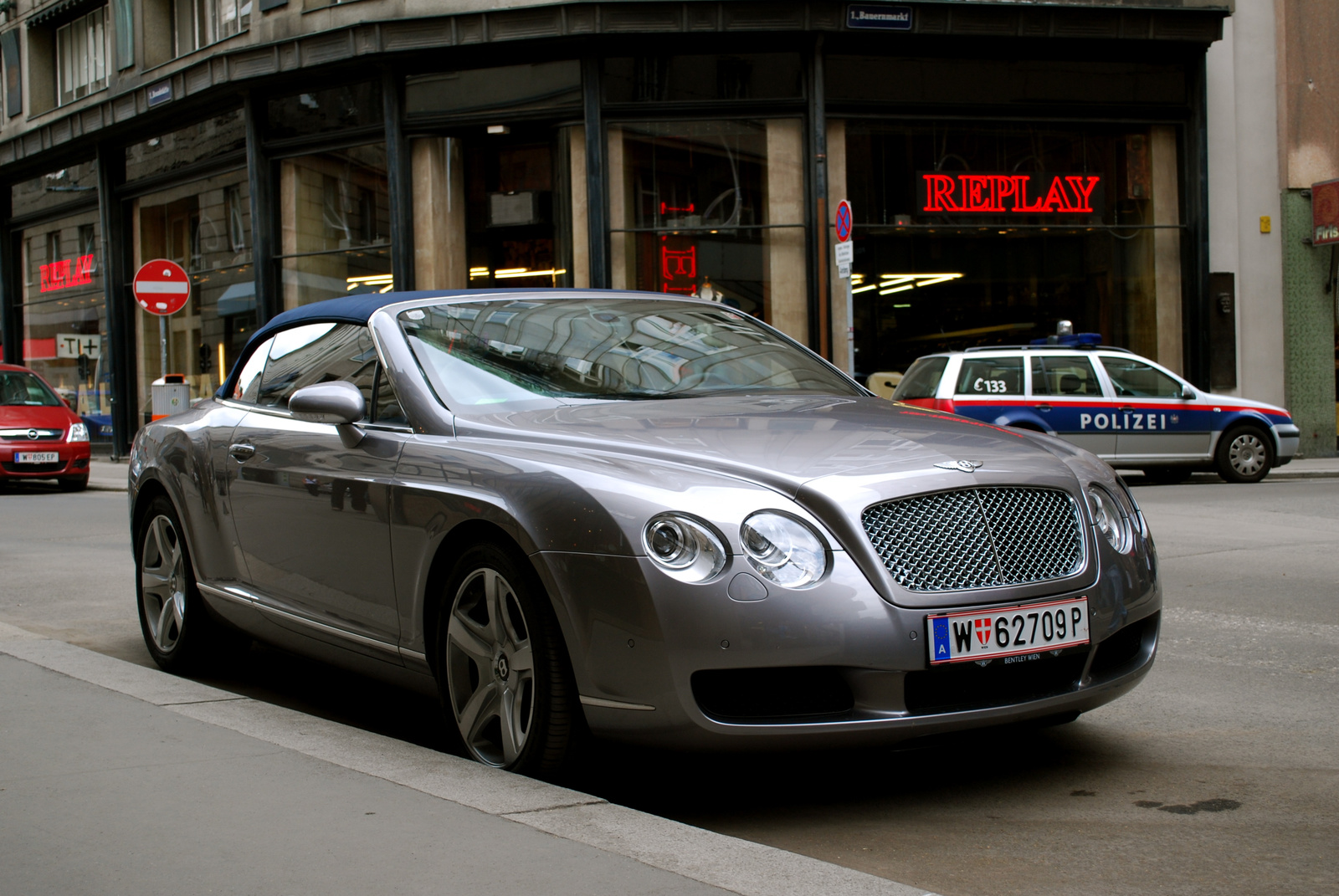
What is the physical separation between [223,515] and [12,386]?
15.6m

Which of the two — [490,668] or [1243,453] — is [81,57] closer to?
[1243,453]

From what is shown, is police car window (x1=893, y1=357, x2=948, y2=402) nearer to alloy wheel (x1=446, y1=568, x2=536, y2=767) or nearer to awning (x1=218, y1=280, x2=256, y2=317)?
awning (x1=218, y1=280, x2=256, y2=317)

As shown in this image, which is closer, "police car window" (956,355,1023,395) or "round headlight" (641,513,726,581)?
"round headlight" (641,513,726,581)

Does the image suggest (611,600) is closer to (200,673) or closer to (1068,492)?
(1068,492)

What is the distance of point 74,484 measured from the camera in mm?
18875

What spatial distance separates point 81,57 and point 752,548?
2896cm

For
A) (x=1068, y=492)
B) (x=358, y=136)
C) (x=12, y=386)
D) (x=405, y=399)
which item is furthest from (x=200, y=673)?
(x=358, y=136)

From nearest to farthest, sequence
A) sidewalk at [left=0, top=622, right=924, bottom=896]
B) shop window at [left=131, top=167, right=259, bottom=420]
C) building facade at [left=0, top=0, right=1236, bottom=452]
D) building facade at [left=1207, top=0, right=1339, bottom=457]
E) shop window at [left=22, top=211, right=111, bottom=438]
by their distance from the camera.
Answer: sidewalk at [left=0, top=622, right=924, bottom=896], building facade at [left=0, top=0, right=1236, bottom=452], building facade at [left=1207, top=0, right=1339, bottom=457], shop window at [left=131, top=167, right=259, bottom=420], shop window at [left=22, top=211, right=111, bottom=438]

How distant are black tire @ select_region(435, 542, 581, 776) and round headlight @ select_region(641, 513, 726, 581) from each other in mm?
417

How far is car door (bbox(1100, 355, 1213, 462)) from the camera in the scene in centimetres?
1588

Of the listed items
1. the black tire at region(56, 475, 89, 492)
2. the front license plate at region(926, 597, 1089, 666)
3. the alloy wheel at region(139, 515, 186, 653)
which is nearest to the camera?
the front license plate at region(926, 597, 1089, 666)

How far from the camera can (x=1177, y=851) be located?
126 inches

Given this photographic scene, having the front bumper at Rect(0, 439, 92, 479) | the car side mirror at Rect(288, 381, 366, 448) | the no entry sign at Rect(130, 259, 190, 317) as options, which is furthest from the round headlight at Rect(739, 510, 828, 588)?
the front bumper at Rect(0, 439, 92, 479)

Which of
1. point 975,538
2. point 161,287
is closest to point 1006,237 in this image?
point 161,287
